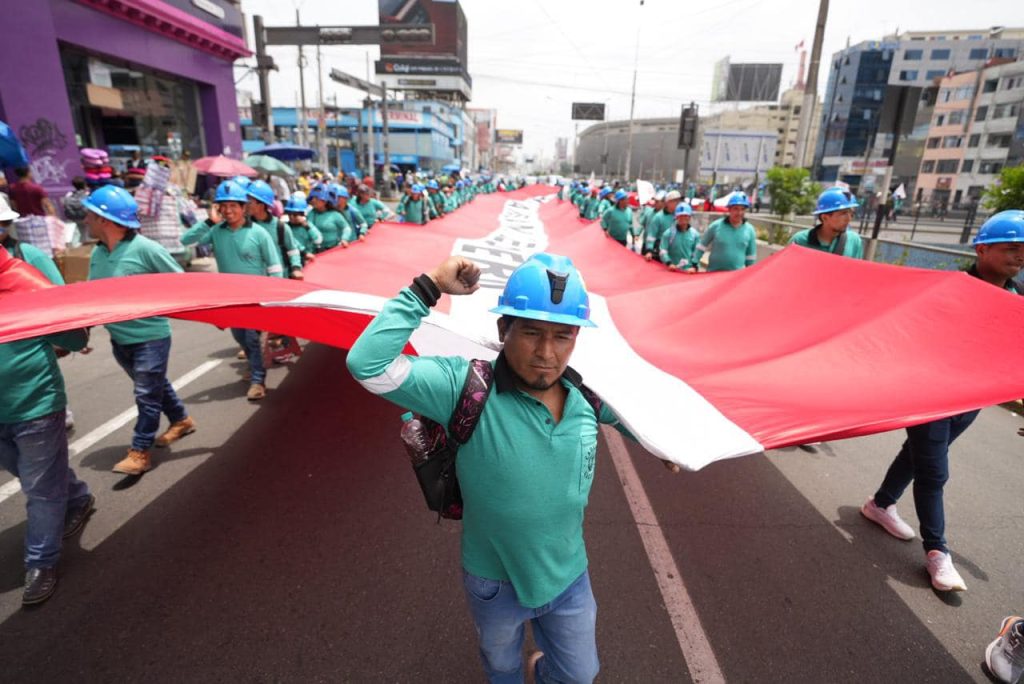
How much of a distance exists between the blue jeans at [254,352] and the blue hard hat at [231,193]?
4.41 ft

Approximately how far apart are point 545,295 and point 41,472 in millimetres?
3020

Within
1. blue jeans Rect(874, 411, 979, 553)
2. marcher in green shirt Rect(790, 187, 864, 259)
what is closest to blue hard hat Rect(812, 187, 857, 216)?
marcher in green shirt Rect(790, 187, 864, 259)

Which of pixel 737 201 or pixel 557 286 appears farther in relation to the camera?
pixel 737 201

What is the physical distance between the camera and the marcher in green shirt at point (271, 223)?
18.4 ft

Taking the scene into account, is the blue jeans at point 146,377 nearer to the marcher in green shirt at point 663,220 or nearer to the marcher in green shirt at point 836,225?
the marcher in green shirt at point 836,225

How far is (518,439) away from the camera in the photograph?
1.71 meters

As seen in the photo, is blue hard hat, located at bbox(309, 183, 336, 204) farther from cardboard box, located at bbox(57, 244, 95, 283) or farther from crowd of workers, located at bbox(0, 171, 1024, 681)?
cardboard box, located at bbox(57, 244, 95, 283)

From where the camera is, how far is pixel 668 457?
6.95 feet

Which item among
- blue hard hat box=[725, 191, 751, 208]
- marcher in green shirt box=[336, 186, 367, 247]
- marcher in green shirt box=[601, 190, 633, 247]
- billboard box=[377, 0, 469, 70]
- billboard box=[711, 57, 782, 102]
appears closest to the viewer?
blue hard hat box=[725, 191, 751, 208]

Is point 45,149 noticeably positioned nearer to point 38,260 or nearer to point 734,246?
point 38,260

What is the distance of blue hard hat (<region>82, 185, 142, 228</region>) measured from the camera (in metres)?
3.64

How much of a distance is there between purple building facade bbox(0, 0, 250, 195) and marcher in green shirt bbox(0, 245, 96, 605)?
12112mm

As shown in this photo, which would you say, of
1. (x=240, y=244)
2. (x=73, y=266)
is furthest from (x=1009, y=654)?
(x=73, y=266)

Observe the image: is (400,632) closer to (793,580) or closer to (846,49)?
(793,580)
